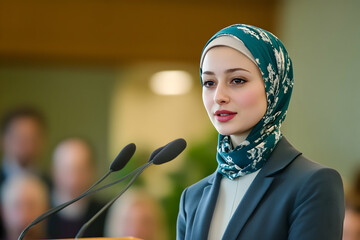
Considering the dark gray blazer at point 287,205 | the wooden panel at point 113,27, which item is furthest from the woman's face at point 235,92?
the wooden panel at point 113,27

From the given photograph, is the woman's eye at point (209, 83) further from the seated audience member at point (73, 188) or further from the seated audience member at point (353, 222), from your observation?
the seated audience member at point (73, 188)

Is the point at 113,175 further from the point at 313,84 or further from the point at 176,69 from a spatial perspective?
the point at 313,84

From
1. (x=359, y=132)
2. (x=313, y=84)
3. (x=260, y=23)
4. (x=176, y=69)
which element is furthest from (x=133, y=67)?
(x=359, y=132)

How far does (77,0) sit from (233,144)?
4793 millimetres

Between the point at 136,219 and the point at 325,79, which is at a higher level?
the point at 325,79

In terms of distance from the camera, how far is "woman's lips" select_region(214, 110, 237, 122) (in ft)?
5.28

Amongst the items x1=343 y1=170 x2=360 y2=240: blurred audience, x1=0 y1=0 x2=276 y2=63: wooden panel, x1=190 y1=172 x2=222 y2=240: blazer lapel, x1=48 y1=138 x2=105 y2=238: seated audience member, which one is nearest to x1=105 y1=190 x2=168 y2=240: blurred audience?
x1=48 y1=138 x2=105 y2=238: seated audience member

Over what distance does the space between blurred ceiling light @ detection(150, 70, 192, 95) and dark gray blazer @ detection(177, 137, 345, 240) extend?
503 centimetres

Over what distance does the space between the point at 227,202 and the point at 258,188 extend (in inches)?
4.2

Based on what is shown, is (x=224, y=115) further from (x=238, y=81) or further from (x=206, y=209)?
(x=206, y=209)

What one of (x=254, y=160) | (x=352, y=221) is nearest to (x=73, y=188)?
(x=352, y=221)

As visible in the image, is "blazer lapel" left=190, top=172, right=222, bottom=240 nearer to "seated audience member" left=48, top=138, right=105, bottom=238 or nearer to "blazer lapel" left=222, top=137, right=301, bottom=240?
"blazer lapel" left=222, top=137, right=301, bottom=240

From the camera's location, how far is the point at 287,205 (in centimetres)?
151

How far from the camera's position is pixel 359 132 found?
502cm
